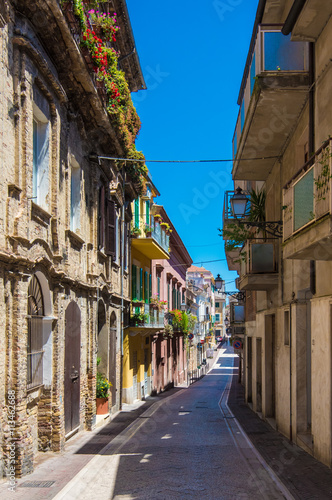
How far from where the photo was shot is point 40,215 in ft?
33.8

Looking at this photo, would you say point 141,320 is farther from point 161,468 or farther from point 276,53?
point 276,53

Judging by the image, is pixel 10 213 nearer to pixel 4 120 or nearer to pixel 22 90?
pixel 4 120

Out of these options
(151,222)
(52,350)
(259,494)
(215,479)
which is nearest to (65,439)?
(52,350)

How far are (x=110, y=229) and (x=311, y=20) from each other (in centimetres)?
905

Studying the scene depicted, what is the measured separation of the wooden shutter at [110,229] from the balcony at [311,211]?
756 centimetres

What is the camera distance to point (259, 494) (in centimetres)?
781

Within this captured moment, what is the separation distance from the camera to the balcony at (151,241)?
74.9 ft

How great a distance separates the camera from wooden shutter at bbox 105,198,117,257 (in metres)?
16.8

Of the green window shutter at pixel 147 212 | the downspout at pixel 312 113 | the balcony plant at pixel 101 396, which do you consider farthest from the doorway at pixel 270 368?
the green window shutter at pixel 147 212

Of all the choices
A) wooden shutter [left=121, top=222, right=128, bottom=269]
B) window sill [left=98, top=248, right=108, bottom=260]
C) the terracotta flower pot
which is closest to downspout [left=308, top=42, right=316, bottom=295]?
window sill [left=98, top=248, right=108, bottom=260]

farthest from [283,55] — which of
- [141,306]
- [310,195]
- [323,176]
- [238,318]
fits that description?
[238,318]

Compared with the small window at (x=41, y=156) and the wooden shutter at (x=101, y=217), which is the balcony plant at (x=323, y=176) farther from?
the wooden shutter at (x=101, y=217)

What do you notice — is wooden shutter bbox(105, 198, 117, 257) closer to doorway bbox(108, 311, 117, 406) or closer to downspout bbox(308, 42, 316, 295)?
doorway bbox(108, 311, 117, 406)

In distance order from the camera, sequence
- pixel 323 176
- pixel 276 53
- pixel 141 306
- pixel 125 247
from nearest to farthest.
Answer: pixel 323 176 < pixel 276 53 < pixel 125 247 < pixel 141 306
